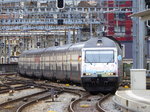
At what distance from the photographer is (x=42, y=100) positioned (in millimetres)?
21688

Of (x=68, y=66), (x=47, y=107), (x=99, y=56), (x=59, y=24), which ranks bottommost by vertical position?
(x=47, y=107)

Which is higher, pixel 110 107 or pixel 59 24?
pixel 59 24

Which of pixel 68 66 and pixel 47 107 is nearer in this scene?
pixel 47 107

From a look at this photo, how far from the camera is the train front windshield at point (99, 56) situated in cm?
2416

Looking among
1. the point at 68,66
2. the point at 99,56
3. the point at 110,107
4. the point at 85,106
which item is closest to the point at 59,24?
the point at 68,66

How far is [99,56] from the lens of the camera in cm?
2430

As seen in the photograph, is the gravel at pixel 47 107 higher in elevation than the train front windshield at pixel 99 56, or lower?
lower

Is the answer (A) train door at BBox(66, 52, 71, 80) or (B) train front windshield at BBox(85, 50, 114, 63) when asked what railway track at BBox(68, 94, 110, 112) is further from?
(A) train door at BBox(66, 52, 71, 80)

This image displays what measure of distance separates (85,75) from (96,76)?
0.56m

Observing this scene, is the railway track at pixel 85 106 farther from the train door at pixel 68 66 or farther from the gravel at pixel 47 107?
the train door at pixel 68 66

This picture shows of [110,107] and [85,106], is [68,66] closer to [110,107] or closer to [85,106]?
[85,106]

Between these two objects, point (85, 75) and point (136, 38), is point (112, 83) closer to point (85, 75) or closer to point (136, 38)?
point (85, 75)

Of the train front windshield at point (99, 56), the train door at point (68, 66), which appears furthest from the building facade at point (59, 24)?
the train front windshield at point (99, 56)

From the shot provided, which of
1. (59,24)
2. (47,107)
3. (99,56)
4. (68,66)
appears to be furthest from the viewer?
(59,24)
